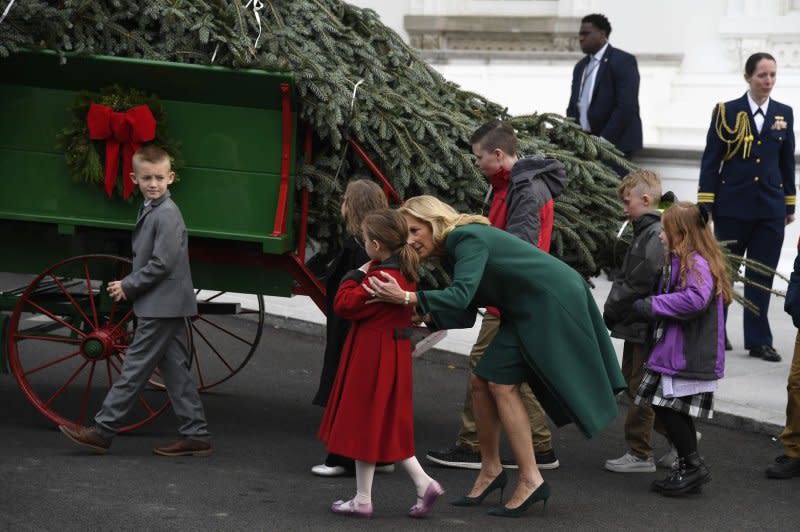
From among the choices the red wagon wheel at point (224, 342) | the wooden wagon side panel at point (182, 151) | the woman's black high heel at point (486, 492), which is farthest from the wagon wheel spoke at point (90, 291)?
the woman's black high heel at point (486, 492)

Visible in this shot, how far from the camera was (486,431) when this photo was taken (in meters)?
5.73

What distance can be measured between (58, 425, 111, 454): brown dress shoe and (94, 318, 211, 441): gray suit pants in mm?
27

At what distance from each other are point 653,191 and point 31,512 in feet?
10.1

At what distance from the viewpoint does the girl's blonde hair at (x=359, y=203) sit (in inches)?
232

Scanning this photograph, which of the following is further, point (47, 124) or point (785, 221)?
point (785, 221)

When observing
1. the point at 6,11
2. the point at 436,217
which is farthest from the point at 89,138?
the point at 436,217

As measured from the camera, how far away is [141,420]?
7.03 meters

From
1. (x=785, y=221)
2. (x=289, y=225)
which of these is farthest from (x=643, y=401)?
(x=785, y=221)

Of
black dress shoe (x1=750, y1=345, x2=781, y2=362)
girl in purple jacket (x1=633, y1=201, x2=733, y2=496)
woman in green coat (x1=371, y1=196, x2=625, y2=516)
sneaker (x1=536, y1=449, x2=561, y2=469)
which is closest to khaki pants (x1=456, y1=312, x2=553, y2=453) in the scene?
sneaker (x1=536, y1=449, x2=561, y2=469)

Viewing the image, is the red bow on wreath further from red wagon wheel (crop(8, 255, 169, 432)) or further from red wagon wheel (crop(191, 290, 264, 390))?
red wagon wheel (crop(191, 290, 264, 390))

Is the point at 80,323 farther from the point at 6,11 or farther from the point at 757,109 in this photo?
the point at 757,109

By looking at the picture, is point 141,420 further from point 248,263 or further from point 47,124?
point 47,124

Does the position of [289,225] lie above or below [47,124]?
below

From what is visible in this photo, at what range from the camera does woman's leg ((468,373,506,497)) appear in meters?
5.70
